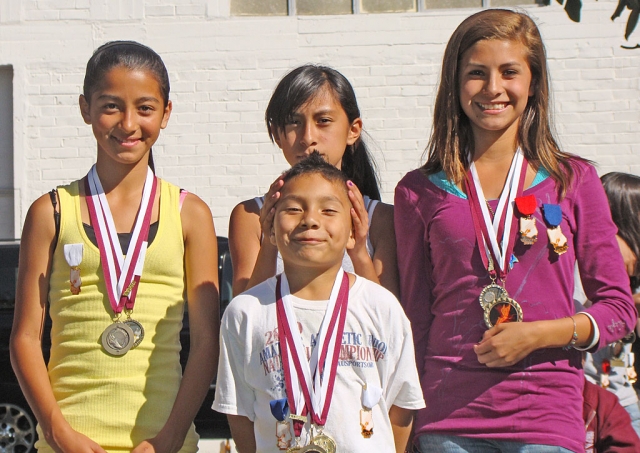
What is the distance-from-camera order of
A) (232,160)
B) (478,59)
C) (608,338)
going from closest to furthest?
(608,338) < (478,59) < (232,160)

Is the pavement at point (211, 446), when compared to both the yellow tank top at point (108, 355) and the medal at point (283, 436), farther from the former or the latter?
the medal at point (283, 436)

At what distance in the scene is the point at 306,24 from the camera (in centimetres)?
995

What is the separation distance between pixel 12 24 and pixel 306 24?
3.33 m

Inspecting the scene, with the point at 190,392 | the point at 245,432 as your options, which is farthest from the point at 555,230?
the point at 190,392

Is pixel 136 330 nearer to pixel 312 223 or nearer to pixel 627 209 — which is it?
pixel 312 223

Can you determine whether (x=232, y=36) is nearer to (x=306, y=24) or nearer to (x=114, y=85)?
(x=306, y=24)

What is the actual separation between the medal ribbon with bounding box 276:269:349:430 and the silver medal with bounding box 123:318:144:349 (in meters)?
0.49

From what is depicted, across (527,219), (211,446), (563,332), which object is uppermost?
→ (527,219)

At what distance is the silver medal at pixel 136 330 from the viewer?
2842 millimetres

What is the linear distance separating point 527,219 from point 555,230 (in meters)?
0.09

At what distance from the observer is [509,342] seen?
8.70 ft

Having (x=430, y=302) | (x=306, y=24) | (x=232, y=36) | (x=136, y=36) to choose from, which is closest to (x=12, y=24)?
(x=136, y=36)

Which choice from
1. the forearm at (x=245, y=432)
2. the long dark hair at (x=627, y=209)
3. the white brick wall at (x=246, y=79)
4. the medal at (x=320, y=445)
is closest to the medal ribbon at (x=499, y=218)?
the medal at (x=320, y=445)

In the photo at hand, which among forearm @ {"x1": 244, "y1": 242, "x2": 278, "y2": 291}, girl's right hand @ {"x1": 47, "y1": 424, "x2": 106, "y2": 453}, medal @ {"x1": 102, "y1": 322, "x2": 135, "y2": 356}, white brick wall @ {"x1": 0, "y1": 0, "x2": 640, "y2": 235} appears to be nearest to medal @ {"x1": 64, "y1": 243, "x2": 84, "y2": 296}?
medal @ {"x1": 102, "y1": 322, "x2": 135, "y2": 356}
